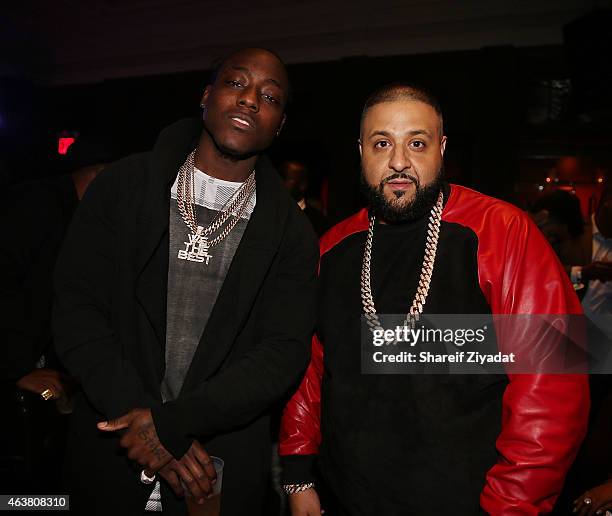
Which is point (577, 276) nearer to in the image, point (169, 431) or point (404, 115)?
point (404, 115)

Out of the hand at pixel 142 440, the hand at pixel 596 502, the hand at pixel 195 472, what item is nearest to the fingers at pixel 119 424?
the hand at pixel 142 440

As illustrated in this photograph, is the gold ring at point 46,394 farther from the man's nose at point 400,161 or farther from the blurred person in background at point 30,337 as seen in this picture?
the man's nose at point 400,161

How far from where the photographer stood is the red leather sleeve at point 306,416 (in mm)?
2033

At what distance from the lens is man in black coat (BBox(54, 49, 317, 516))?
1605 millimetres

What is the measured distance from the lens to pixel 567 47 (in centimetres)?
528

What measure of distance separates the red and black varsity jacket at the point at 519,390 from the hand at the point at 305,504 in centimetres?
15

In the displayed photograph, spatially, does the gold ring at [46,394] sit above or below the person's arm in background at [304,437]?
above

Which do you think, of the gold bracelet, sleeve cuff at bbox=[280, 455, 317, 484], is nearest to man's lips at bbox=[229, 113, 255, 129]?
sleeve cuff at bbox=[280, 455, 317, 484]

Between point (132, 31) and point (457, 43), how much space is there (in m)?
5.41

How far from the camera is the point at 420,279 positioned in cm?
185

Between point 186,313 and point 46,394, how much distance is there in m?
0.87

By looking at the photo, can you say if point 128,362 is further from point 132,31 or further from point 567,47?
point 132,31

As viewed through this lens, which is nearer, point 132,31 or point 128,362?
point 128,362

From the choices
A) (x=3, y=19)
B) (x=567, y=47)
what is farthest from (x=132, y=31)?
(x=567, y=47)
